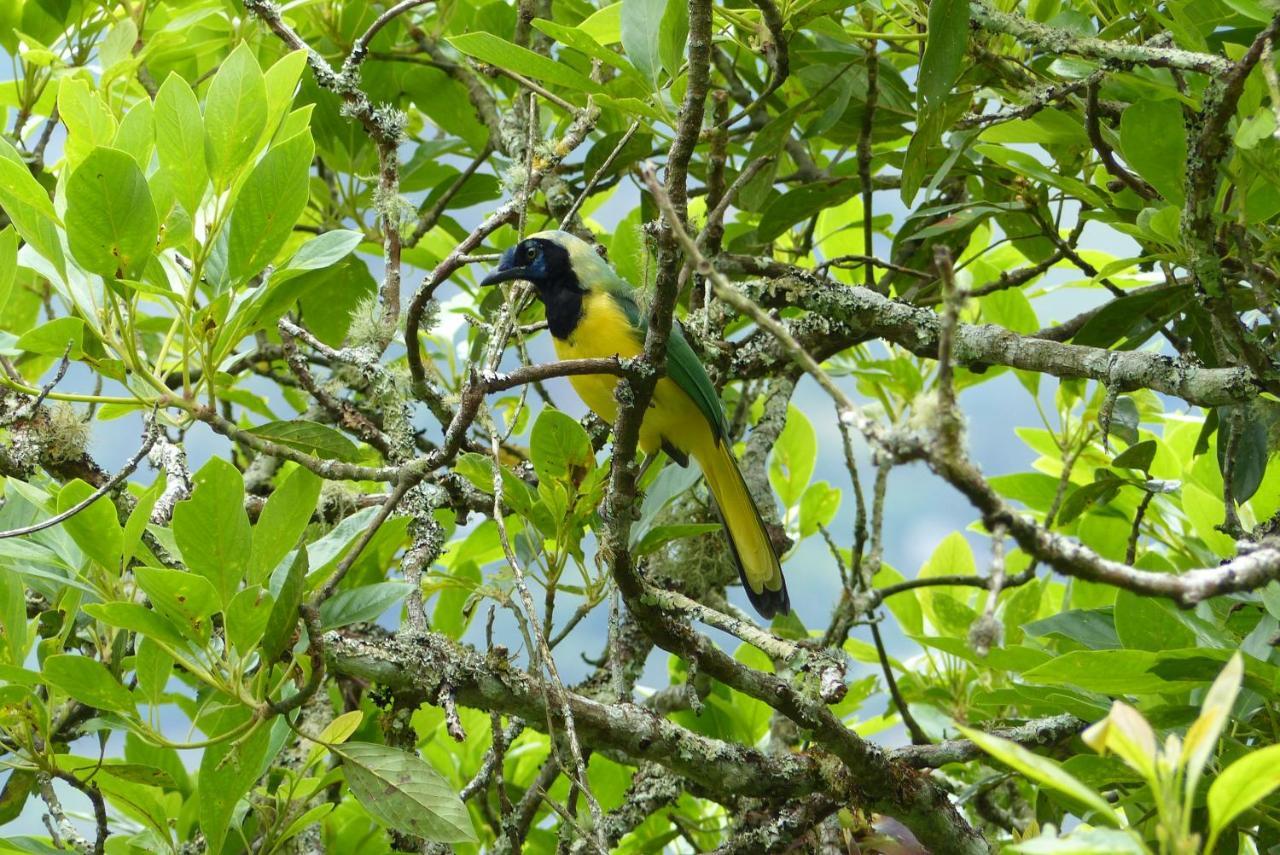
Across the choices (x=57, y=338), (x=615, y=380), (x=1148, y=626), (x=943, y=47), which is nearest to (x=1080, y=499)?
(x=1148, y=626)

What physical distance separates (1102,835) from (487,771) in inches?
83.5

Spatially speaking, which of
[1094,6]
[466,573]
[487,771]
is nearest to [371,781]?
[487,771]

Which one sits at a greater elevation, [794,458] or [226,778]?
[794,458]

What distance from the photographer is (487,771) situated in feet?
10.4

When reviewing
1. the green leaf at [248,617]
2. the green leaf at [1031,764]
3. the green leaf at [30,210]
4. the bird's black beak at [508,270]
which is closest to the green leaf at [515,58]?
the green leaf at [30,210]

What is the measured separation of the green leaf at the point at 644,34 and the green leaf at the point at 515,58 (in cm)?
19

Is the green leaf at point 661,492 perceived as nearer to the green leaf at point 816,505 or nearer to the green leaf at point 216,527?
the green leaf at point 216,527

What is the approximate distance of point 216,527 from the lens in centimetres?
211

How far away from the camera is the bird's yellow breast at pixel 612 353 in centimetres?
396

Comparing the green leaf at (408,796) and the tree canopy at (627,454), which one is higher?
the tree canopy at (627,454)

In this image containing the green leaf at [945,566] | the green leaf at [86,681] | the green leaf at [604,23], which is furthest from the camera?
the green leaf at [945,566]

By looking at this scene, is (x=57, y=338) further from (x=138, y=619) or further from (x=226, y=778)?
(x=226, y=778)

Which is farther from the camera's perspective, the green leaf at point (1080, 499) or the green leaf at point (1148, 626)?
the green leaf at point (1080, 499)

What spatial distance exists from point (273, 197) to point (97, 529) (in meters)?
0.67
